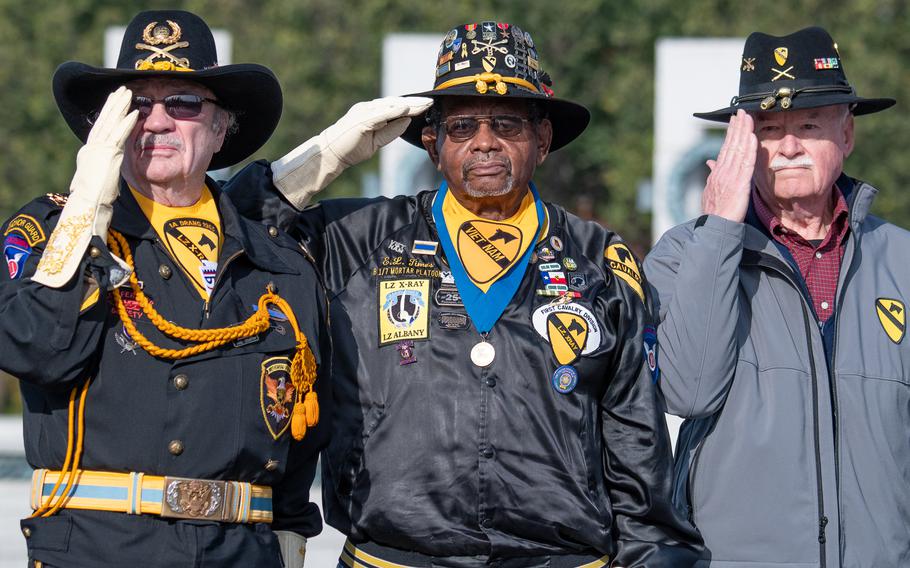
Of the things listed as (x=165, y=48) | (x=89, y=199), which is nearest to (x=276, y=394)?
(x=89, y=199)

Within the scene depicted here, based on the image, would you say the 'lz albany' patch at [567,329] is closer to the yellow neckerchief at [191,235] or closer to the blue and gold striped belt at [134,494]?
the yellow neckerchief at [191,235]

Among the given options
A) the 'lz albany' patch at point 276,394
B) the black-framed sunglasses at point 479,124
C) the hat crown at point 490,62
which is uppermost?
the hat crown at point 490,62

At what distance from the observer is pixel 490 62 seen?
490 centimetres

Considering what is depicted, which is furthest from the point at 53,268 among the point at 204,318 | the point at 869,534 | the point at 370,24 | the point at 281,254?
the point at 370,24

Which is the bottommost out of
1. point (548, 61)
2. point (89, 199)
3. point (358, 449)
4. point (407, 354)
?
point (358, 449)

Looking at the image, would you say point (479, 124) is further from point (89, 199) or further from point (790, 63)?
point (89, 199)

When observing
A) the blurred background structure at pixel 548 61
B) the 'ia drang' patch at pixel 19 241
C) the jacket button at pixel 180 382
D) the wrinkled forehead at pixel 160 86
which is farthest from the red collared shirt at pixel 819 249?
the blurred background structure at pixel 548 61

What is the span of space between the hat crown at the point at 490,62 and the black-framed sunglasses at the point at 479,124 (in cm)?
10

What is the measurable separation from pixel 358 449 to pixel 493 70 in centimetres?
132

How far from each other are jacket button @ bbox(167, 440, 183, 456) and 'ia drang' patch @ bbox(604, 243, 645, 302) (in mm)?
1574

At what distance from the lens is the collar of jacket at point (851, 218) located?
4.96 m

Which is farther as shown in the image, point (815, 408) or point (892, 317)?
point (892, 317)

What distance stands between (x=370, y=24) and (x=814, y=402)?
19426mm

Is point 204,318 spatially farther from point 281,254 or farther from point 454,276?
point 454,276
